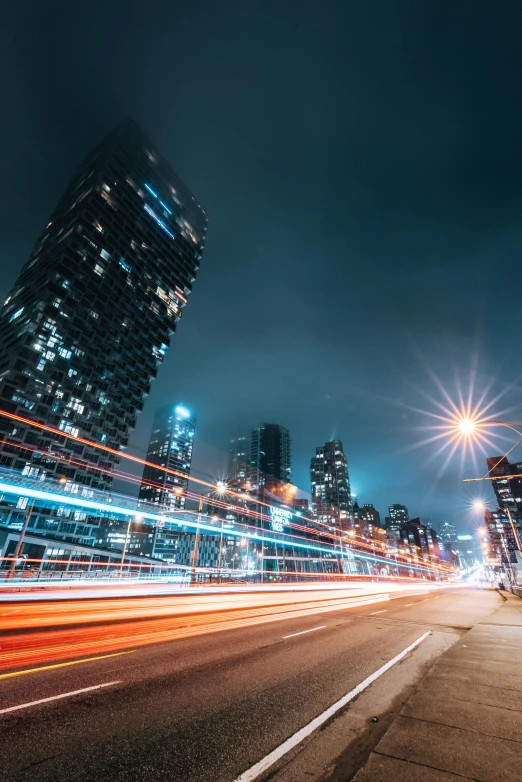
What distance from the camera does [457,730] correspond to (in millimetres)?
4598

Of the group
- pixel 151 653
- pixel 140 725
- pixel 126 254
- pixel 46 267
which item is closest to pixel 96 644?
pixel 151 653

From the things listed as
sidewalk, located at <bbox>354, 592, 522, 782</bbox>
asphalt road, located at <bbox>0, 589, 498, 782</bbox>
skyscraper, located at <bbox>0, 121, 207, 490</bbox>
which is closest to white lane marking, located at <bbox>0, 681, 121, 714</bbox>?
asphalt road, located at <bbox>0, 589, 498, 782</bbox>

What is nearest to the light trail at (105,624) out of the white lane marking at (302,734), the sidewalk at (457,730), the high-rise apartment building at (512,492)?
the white lane marking at (302,734)

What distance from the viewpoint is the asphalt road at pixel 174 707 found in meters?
3.78

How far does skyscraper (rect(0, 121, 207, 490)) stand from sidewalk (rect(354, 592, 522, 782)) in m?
85.6

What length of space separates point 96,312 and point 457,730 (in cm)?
10890

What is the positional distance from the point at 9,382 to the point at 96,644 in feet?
277

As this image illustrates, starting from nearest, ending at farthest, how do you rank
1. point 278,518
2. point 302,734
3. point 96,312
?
point 302,734 → point 96,312 → point 278,518

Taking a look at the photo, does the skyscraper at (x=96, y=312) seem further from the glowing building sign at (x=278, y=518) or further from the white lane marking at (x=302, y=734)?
the white lane marking at (x=302, y=734)

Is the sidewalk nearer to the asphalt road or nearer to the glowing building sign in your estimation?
the asphalt road

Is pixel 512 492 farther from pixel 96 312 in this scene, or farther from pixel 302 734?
→ pixel 302 734

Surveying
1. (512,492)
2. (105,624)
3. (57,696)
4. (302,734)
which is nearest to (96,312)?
(105,624)

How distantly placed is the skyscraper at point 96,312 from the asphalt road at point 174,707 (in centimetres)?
8067

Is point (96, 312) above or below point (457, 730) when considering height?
above
